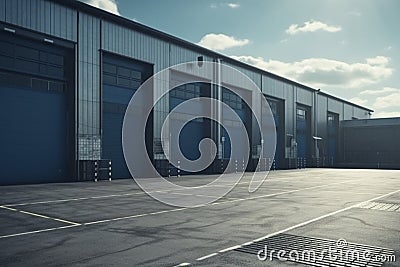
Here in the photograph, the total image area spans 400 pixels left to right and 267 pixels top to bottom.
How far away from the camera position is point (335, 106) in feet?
215

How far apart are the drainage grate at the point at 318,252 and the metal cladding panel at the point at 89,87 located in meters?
19.3

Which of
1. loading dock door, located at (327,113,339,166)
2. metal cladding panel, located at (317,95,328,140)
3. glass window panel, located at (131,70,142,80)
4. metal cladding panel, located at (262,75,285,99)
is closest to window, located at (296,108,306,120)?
metal cladding panel, located at (317,95,328,140)

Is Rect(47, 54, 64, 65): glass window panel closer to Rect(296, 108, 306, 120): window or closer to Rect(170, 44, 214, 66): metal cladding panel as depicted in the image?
Rect(170, 44, 214, 66): metal cladding panel

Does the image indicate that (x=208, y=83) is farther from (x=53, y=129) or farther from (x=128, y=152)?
(x=53, y=129)

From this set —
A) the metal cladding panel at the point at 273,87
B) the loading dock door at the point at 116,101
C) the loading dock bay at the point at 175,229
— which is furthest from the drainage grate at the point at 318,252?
the metal cladding panel at the point at 273,87

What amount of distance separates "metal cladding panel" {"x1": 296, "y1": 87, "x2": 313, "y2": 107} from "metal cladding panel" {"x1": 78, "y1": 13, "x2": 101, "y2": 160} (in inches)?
1314

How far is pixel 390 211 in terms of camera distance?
1299 cm

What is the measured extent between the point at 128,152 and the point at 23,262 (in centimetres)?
2289

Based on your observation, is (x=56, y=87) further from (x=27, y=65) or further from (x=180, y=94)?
(x=180, y=94)
